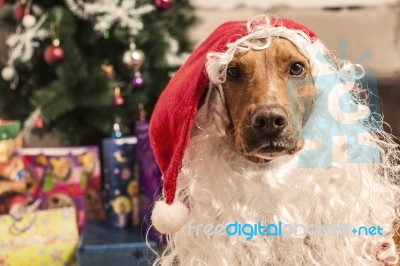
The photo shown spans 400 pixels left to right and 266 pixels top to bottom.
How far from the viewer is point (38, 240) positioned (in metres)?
1.37

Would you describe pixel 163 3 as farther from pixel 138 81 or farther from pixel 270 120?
pixel 270 120

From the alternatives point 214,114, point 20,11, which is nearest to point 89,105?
point 20,11

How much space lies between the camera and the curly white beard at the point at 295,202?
2.38ft

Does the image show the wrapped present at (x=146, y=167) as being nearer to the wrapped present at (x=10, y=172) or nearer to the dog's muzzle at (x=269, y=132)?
the wrapped present at (x=10, y=172)

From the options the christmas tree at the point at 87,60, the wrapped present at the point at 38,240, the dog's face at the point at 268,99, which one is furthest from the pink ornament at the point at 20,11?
the dog's face at the point at 268,99

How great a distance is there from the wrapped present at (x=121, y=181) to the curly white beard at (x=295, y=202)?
0.64m

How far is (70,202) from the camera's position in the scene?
151 centimetres

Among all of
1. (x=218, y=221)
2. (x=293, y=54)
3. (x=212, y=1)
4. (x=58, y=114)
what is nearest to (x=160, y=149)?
(x=218, y=221)

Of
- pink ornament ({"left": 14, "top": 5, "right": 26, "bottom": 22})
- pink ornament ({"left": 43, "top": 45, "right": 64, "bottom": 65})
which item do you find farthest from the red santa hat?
pink ornament ({"left": 14, "top": 5, "right": 26, "bottom": 22})

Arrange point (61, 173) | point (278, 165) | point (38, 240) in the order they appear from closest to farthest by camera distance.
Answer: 1. point (278, 165)
2. point (38, 240)
3. point (61, 173)

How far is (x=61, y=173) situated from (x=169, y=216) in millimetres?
886

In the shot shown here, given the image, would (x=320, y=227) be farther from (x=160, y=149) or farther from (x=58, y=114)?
(x=58, y=114)

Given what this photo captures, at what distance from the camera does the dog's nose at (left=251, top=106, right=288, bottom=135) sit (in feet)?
2.04

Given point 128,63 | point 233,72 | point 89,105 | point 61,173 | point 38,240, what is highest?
point 233,72
